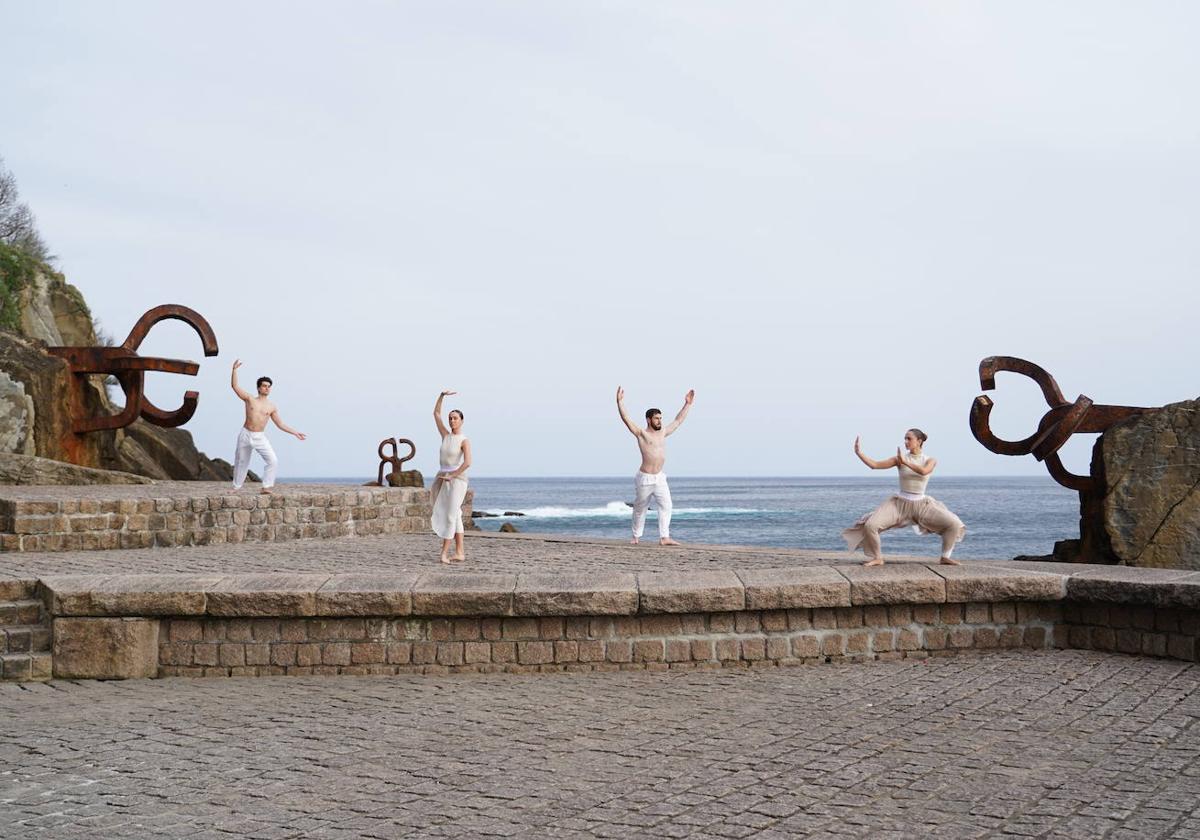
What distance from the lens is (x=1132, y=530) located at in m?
14.1

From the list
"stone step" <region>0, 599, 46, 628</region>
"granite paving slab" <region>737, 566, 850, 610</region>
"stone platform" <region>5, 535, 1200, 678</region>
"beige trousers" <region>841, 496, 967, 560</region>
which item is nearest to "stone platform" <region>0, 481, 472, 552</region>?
"stone step" <region>0, 599, 46, 628</region>

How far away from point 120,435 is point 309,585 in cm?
1778

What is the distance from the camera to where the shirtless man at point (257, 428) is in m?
15.6

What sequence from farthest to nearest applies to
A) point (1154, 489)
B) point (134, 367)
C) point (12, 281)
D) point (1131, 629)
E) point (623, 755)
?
point (12, 281) < point (134, 367) < point (1154, 489) < point (1131, 629) < point (623, 755)

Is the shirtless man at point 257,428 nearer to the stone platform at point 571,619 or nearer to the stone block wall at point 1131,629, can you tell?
the stone platform at point 571,619

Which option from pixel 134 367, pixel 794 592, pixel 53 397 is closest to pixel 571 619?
pixel 794 592

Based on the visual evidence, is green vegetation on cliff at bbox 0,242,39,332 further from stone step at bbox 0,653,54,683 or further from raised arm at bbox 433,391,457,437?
stone step at bbox 0,653,54,683

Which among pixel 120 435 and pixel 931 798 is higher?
pixel 120 435

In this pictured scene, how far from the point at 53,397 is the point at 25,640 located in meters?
12.5

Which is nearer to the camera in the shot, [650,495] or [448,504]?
[448,504]

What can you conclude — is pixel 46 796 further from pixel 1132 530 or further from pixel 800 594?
pixel 1132 530

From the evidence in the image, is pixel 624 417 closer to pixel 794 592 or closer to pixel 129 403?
pixel 794 592

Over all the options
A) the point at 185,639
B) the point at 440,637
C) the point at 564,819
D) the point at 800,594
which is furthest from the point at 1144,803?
the point at 185,639

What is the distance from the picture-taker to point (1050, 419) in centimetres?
1469
